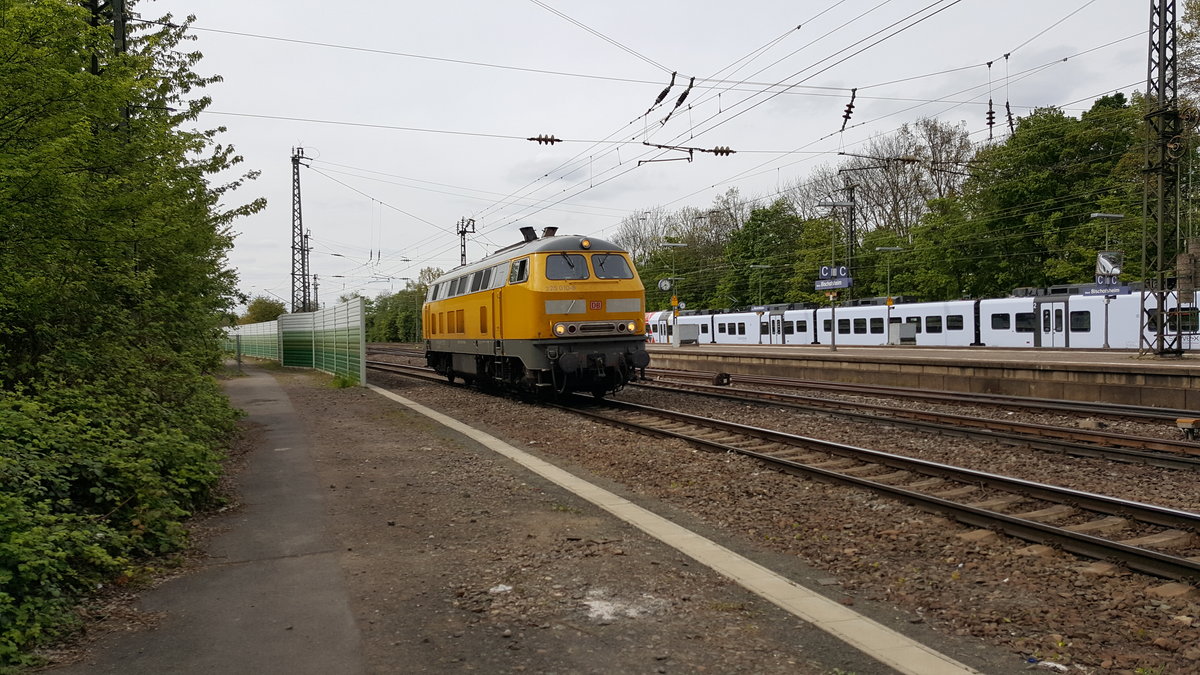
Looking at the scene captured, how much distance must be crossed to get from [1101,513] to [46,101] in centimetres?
982

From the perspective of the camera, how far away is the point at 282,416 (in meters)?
15.4

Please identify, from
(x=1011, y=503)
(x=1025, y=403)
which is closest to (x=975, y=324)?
(x=1025, y=403)

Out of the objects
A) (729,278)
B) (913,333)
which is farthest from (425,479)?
(729,278)

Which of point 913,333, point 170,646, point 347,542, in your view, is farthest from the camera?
point 913,333

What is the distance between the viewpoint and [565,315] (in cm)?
1520

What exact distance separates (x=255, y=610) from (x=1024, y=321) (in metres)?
32.8

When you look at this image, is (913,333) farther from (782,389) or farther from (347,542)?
(347,542)

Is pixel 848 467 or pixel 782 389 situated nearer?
pixel 848 467

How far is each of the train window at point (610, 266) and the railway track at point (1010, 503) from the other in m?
5.07

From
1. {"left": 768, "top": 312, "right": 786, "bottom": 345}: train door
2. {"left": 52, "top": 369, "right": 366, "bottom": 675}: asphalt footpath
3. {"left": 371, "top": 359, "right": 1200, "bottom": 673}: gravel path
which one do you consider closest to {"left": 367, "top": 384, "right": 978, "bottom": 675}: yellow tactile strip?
{"left": 371, "top": 359, "right": 1200, "bottom": 673}: gravel path

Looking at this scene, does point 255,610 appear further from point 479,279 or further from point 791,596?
point 479,279

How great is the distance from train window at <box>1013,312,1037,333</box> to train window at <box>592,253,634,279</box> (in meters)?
22.0

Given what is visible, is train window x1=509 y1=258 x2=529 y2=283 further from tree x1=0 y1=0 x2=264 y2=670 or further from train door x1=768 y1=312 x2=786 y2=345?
train door x1=768 y1=312 x2=786 y2=345

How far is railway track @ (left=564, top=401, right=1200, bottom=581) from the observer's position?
5.91 m
